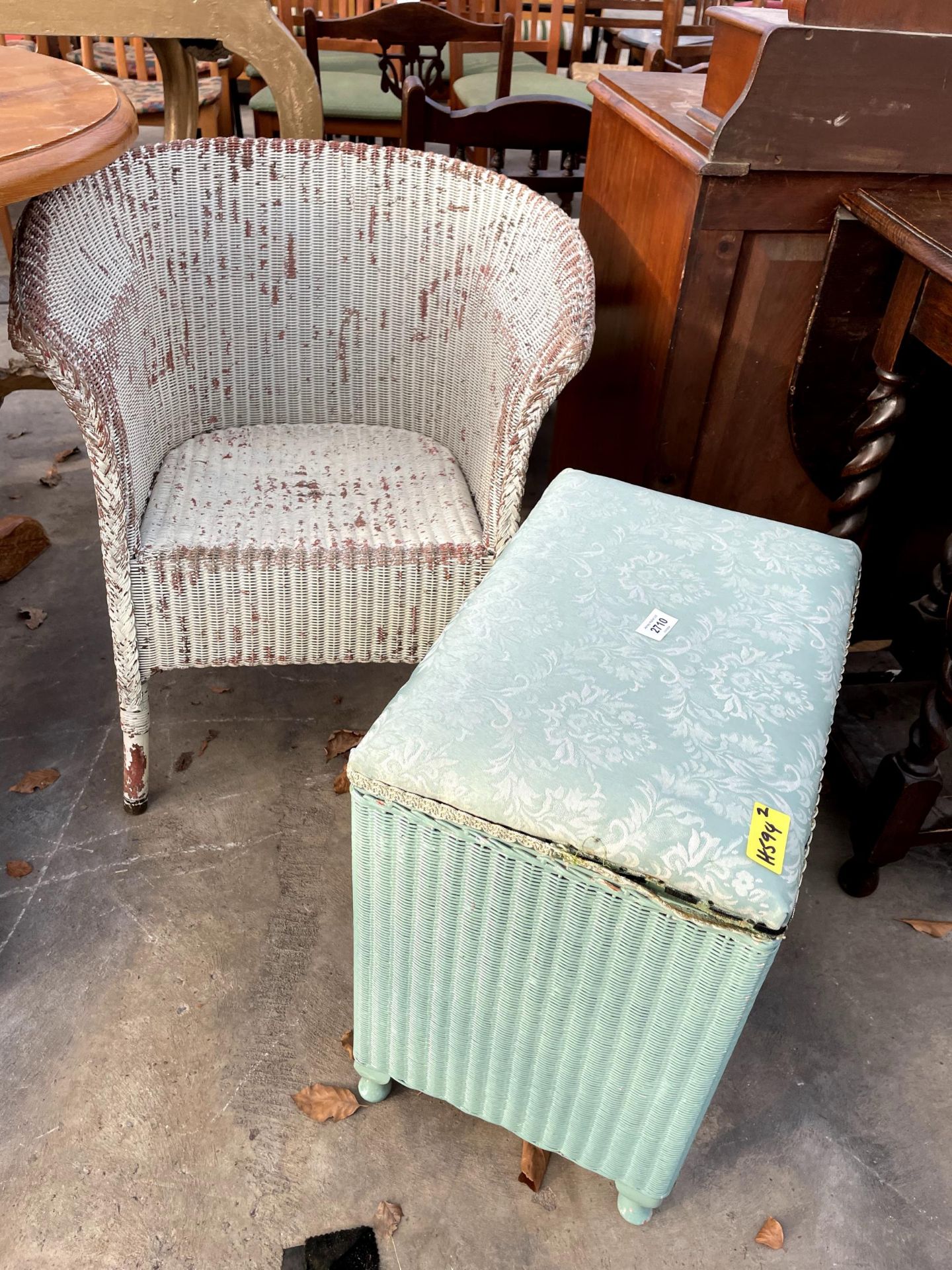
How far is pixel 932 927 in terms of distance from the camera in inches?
59.8

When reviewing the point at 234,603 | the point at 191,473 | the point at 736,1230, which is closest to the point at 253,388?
the point at 191,473

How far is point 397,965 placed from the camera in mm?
1070

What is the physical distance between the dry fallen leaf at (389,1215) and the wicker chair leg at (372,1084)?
0.12m

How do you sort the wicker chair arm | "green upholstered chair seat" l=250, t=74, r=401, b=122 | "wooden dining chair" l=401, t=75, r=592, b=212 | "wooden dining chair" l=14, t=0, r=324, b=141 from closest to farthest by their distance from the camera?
the wicker chair arm → "wooden dining chair" l=14, t=0, r=324, b=141 → "wooden dining chair" l=401, t=75, r=592, b=212 → "green upholstered chair seat" l=250, t=74, r=401, b=122

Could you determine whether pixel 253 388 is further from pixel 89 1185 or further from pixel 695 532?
pixel 89 1185

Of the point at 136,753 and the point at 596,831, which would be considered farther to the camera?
the point at 136,753

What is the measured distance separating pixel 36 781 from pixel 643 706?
1.15 metres

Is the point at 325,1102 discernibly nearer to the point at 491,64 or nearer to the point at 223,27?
the point at 223,27

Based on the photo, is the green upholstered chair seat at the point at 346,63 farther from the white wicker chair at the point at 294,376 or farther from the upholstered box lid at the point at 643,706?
the upholstered box lid at the point at 643,706

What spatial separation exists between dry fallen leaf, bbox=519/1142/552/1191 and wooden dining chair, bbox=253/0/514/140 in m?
2.70

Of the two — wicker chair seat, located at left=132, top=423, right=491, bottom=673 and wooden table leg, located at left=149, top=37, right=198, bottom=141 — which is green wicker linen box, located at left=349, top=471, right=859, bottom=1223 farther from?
wooden table leg, located at left=149, top=37, right=198, bottom=141

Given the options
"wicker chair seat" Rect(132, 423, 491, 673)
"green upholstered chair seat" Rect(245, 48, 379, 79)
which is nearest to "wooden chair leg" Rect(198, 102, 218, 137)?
"green upholstered chair seat" Rect(245, 48, 379, 79)

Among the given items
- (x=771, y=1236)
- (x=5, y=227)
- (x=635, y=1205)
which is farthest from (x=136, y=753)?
(x=5, y=227)

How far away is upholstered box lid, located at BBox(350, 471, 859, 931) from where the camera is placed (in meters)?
0.86
